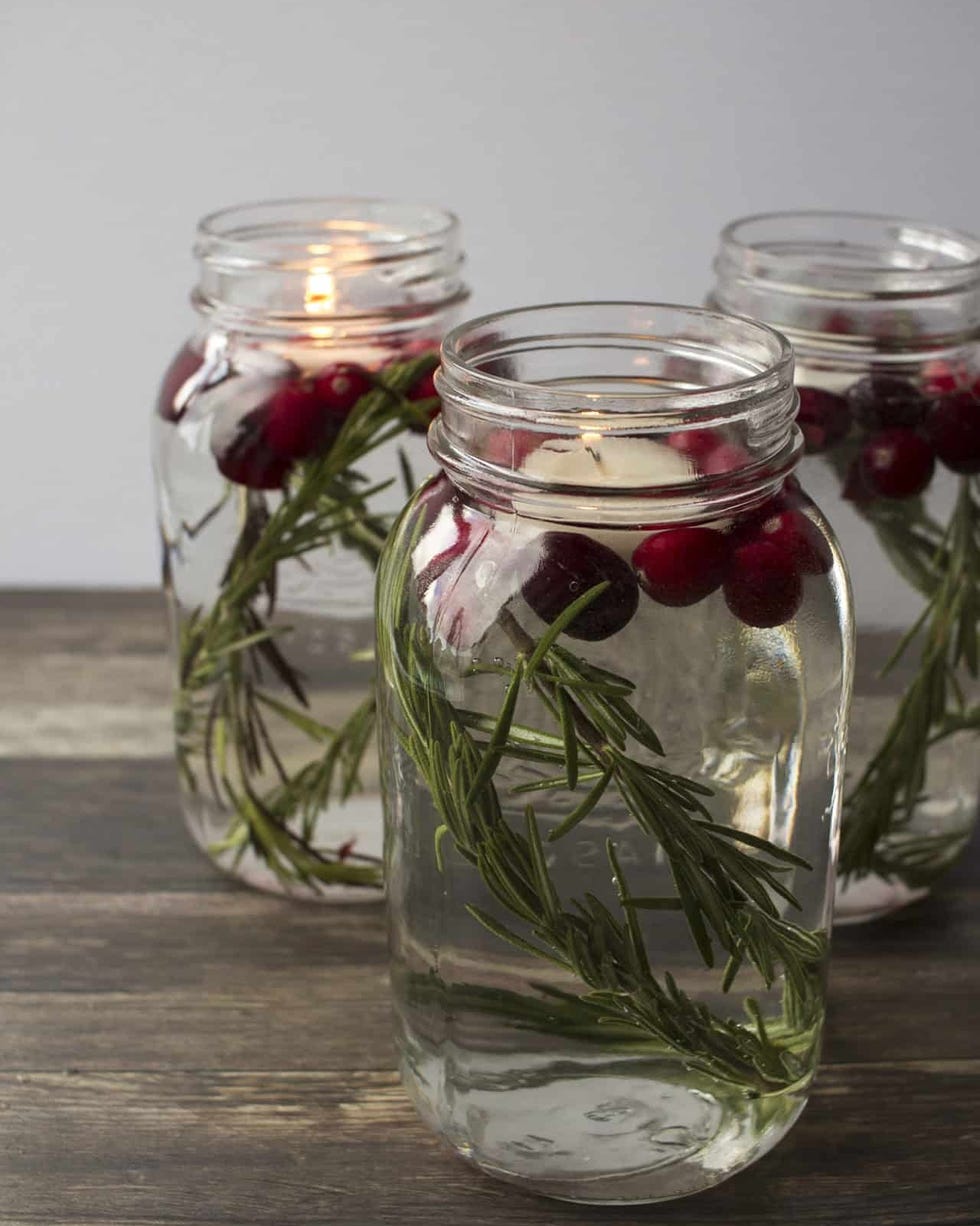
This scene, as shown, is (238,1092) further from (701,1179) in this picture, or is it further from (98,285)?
(98,285)

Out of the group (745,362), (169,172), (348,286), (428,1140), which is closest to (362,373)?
(348,286)

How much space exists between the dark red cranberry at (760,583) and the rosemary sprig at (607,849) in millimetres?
43

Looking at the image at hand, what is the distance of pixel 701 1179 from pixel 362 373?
13.1 inches

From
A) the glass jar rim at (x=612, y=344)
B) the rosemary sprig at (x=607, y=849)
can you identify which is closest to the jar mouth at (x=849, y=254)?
the glass jar rim at (x=612, y=344)

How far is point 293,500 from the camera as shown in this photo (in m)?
0.63

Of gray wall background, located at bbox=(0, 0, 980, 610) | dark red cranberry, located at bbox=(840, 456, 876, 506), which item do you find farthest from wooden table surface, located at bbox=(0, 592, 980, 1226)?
gray wall background, located at bbox=(0, 0, 980, 610)

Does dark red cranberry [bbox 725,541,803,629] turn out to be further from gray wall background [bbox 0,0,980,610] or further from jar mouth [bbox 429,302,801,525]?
gray wall background [bbox 0,0,980,610]

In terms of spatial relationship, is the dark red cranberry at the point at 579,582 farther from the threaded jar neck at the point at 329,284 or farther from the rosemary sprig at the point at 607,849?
the threaded jar neck at the point at 329,284

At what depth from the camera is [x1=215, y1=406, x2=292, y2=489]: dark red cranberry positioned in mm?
622

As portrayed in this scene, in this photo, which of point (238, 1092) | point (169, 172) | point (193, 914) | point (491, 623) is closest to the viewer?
point (491, 623)

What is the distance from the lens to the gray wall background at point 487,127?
0.90 metres

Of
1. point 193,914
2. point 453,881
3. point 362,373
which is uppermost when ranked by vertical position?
point 362,373

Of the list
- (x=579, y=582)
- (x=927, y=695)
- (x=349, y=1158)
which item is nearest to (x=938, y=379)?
(x=927, y=695)

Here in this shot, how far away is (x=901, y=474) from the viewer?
61 centimetres
